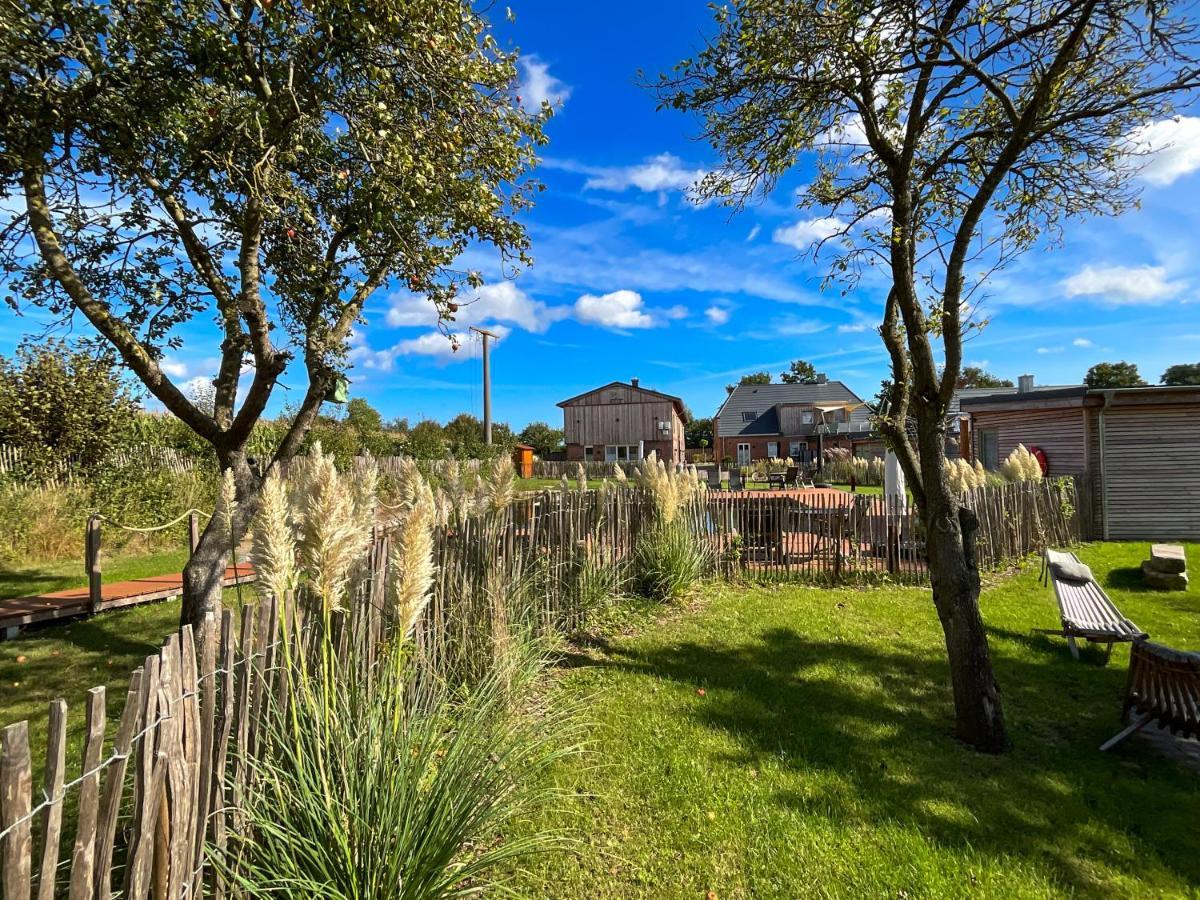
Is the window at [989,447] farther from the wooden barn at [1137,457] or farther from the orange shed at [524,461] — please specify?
the orange shed at [524,461]

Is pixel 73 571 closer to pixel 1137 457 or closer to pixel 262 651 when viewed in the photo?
pixel 262 651

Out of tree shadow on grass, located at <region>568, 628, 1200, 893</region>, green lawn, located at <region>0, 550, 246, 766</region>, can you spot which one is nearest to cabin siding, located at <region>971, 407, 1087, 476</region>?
tree shadow on grass, located at <region>568, 628, 1200, 893</region>

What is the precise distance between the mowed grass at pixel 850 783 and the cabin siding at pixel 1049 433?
851cm

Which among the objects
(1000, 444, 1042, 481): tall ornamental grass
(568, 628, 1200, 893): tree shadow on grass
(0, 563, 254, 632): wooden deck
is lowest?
(568, 628, 1200, 893): tree shadow on grass

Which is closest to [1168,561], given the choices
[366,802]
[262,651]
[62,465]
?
[366,802]

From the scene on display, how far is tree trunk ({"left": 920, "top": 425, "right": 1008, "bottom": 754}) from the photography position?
3.83 m

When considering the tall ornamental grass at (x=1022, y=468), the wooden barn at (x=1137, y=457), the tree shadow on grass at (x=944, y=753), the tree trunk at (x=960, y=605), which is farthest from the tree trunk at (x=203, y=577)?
the wooden barn at (x=1137, y=457)

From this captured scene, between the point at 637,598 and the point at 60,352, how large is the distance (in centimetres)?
1354

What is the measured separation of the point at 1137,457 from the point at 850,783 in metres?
13.4

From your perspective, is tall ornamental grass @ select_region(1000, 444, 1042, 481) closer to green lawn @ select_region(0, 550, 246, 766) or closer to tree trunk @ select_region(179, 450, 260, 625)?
tree trunk @ select_region(179, 450, 260, 625)

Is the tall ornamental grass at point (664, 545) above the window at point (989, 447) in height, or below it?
below

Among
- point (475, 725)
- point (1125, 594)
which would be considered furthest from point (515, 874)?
point (1125, 594)

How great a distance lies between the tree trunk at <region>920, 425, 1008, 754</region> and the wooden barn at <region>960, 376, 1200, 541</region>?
Answer: 11311 mm

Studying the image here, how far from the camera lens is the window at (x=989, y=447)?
15.7 metres
